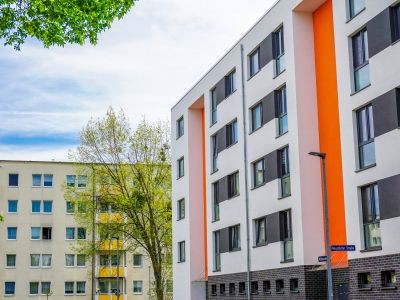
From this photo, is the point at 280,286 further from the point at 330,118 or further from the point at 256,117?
the point at 256,117

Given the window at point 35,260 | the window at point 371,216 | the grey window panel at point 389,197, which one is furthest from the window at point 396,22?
the window at point 35,260

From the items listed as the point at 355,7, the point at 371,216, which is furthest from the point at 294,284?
the point at 355,7

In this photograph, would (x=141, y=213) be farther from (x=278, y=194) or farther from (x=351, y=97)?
(x=351, y=97)

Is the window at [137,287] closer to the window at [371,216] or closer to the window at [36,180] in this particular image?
the window at [36,180]

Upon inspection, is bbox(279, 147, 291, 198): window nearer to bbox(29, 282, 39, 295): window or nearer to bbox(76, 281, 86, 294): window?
bbox(76, 281, 86, 294): window

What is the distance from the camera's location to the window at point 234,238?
1512 inches

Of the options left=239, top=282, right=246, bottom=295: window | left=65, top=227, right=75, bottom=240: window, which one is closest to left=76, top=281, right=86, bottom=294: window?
left=65, top=227, right=75, bottom=240: window

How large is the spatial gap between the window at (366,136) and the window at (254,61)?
10.4m

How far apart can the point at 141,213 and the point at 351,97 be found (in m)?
29.5

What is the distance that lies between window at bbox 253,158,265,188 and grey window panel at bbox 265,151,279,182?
32.0 inches

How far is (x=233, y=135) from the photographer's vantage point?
131 feet

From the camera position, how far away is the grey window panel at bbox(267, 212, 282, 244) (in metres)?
32.7

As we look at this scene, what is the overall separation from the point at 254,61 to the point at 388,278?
52.5 feet

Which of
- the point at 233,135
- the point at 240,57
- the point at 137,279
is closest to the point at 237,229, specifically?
the point at 233,135
